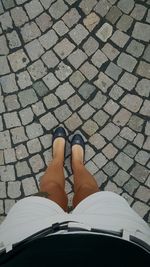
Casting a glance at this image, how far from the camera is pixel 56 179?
4660 mm

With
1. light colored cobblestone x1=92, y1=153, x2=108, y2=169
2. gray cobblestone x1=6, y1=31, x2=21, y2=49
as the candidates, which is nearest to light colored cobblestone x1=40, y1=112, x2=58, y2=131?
light colored cobblestone x1=92, y1=153, x2=108, y2=169

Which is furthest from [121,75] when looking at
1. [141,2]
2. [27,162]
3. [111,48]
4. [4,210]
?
[4,210]

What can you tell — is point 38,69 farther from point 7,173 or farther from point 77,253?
point 77,253

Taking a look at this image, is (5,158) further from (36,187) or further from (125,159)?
(125,159)

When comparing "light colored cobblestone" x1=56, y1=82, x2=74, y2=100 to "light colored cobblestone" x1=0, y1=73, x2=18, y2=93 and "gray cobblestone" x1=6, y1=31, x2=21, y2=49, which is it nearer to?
→ "light colored cobblestone" x1=0, y1=73, x2=18, y2=93

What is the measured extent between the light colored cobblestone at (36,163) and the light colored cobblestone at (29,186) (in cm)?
9

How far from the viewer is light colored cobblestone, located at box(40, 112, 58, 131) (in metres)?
4.93

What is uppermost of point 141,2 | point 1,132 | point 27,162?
point 141,2

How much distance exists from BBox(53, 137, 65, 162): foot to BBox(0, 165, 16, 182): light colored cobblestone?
0.40m

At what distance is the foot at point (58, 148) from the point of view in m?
4.84

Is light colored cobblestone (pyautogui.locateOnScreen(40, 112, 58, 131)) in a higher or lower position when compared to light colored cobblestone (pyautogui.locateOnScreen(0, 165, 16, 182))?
higher

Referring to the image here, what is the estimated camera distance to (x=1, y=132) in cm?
494

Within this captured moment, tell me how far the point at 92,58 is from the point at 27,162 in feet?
3.55

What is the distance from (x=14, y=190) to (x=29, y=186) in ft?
0.45
